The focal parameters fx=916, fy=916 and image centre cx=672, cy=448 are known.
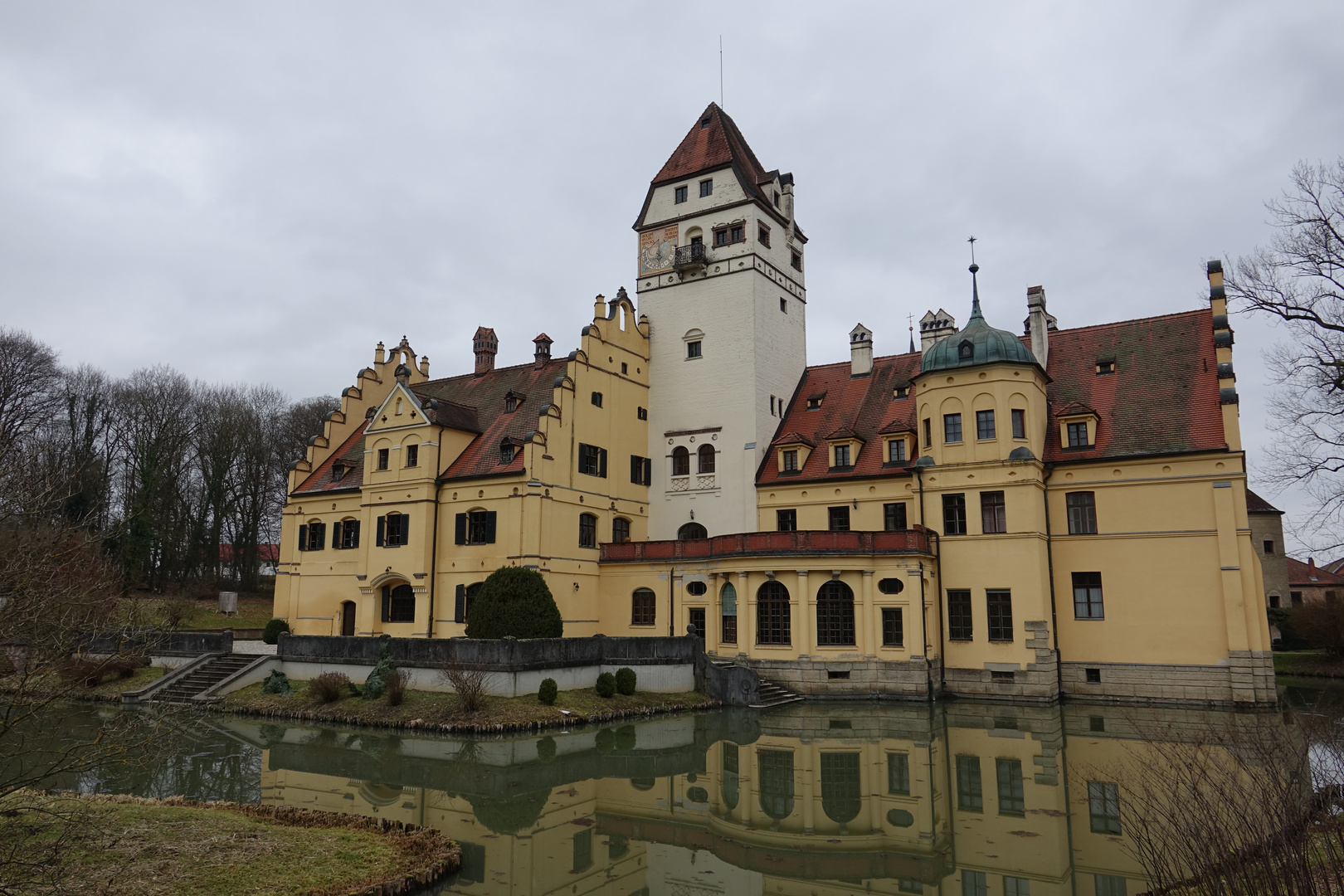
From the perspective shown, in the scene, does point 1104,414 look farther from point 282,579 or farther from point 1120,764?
point 282,579

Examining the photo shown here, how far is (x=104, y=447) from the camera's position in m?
55.7

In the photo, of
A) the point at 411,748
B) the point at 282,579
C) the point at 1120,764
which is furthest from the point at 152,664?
the point at 1120,764

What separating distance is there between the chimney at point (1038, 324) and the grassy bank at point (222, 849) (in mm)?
30973

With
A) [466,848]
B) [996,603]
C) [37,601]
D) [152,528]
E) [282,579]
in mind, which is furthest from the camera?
[152,528]

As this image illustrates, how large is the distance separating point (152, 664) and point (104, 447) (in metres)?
26.6

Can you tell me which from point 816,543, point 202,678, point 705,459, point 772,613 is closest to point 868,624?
point 816,543

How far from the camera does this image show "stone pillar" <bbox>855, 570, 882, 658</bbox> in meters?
31.8

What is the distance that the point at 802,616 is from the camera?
32344mm

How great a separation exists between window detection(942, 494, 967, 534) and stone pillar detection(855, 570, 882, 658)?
3698mm

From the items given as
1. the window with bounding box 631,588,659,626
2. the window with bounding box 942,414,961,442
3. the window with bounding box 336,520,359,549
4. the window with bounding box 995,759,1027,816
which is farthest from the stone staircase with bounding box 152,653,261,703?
the window with bounding box 942,414,961,442

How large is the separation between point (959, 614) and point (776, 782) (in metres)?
16.6

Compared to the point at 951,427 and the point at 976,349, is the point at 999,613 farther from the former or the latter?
the point at 976,349

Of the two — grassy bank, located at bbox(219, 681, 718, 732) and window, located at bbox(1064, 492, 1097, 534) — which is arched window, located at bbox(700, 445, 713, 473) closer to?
grassy bank, located at bbox(219, 681, 718, 732)

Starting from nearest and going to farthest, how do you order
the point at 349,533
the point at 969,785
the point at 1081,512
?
1. the point at 969,785
2. the point at 1081,512
3. the point at 349,533
